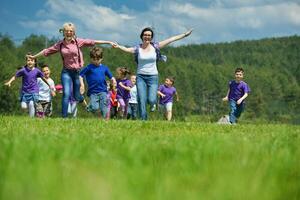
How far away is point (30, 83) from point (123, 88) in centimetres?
535

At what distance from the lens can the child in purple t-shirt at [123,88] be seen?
2152 cm

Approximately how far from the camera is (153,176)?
2.17 meters

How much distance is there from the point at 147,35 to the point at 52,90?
218 inches

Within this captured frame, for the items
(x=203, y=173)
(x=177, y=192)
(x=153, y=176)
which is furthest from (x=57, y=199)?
(x=203, y=173)

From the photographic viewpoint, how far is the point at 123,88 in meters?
21.7

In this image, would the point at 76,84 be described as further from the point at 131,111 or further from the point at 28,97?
the point at 131,111

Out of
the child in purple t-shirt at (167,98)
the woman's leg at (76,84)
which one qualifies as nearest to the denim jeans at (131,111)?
the child in purple t-shirt at (167,98)

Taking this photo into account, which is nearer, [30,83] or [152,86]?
[152,86]

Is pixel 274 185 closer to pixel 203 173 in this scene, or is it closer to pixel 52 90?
pixel 203 173

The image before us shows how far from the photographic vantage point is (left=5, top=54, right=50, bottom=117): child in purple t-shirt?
17172 mm

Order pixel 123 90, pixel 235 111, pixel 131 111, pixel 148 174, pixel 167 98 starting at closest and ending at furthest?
pixel 148 174, pixel 235 111, pixel 123 90, pixel 131 111, pixel 167 98

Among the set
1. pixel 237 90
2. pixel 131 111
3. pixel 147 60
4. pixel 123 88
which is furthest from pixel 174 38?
pixel 131 111

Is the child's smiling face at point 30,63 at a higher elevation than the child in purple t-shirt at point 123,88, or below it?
higher

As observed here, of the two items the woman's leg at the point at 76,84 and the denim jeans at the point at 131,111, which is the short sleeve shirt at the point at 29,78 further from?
the denim jeans at the point at 131,111
